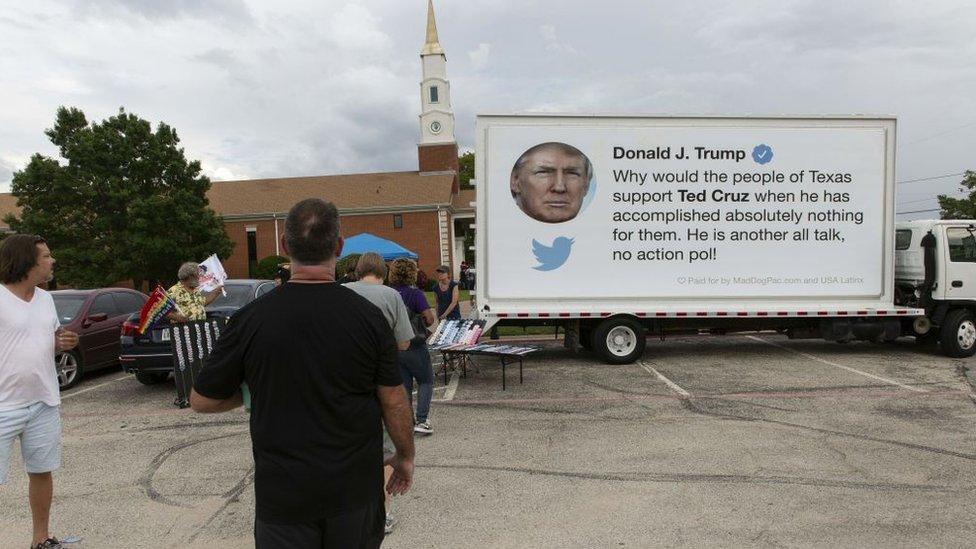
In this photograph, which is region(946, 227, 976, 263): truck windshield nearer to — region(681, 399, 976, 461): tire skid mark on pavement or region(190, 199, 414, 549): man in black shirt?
region(681, 399, 976, 461): tire skid mark on pavement

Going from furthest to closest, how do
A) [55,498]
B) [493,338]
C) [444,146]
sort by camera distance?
[444,146] → [493,338] → [55,498]

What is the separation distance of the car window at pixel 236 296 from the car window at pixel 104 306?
2.00 metres

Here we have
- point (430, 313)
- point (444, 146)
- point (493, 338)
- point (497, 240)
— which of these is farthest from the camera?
point (444, 146)

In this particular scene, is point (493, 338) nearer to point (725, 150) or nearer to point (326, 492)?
point (725, 150)

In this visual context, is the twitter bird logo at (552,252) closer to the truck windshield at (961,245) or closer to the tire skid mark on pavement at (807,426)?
the tire skid mark on pavement at (807,426)

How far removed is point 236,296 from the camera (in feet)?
31.6

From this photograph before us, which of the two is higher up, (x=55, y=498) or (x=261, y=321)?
(x=261, y=321)

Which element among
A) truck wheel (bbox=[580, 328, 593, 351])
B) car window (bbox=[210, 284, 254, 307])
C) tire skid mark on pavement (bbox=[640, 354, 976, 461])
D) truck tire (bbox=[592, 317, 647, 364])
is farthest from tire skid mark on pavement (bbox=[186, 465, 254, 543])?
truck wheel (bbox=[580, 328, 593, 351])

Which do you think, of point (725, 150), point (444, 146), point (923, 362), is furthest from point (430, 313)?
point (444, 146)

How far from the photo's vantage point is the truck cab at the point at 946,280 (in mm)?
9742

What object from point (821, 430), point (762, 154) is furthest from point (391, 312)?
point (762, 154)

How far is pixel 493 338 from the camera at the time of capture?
11859 mm

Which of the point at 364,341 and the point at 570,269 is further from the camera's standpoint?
the point at 570,269

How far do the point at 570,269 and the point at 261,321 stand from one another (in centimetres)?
768
